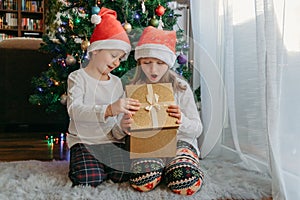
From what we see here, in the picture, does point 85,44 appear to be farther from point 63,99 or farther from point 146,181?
point 146,181

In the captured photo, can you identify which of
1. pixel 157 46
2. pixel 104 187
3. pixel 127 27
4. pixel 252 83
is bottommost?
pixel 104 187

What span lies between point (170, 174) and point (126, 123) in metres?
0.21

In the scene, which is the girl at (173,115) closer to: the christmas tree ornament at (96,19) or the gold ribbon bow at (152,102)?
the gold ribbon bow at (152,102)

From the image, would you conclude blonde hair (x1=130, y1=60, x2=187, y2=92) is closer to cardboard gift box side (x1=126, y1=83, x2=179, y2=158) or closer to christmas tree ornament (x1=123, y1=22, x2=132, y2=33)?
cardboard gift box side (x1=126, y1=83, x2=179, y2=158)

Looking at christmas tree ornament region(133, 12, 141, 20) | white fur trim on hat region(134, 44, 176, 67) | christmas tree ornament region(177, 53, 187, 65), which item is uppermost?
christmas tree ornament region(133, 12, 141, 20)

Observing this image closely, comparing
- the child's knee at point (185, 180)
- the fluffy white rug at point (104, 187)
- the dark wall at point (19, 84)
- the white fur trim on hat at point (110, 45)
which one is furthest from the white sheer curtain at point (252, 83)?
the dark wall at point (19, 84)

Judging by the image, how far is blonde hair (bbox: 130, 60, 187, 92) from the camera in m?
1.08

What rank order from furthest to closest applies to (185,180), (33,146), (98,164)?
(33,146) < (98,164) < (185,180)

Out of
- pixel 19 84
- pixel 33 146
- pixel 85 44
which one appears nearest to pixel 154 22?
pixel 85 44

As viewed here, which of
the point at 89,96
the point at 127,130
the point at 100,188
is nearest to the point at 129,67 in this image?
the point at 89,96

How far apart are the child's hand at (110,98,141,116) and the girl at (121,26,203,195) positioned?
0.06ft

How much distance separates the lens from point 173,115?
1007mm

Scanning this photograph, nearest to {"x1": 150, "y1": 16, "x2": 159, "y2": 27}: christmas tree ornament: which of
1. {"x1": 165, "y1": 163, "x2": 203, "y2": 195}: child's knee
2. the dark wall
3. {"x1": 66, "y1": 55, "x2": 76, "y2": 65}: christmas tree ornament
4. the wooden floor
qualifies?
{"x1": 66, "y1": 55, "x2": 76, "y2": 65}: christmas tree ornament

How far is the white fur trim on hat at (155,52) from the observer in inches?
41.4
